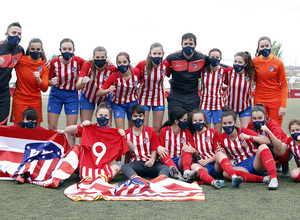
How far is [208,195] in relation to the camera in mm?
3627

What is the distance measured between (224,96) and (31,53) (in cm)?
300

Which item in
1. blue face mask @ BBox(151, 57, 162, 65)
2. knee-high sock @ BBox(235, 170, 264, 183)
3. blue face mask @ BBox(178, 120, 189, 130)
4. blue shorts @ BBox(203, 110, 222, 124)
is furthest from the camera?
blue shorts @ BBox(203, 110, 222, 124)

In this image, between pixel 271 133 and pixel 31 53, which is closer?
pixel 271 133

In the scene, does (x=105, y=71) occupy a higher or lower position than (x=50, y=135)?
higher

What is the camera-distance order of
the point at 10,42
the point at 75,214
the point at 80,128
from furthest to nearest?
the point at 10,42 < the point at 80,128 < the point at 75,214

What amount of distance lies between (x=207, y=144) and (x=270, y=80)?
1.50m

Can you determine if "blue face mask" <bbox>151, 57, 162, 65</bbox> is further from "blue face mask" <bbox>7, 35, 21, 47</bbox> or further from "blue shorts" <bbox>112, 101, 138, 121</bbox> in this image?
"blue face mask" <bbox>7, 35, 21, 47</bbox>

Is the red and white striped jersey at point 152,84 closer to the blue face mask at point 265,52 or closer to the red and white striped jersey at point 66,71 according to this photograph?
the red and white striped jersey at point 66,71

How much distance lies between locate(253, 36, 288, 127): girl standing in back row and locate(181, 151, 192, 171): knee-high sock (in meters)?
1.60

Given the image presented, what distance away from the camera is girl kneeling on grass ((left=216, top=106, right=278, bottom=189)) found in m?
4.08

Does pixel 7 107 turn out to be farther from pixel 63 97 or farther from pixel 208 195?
pixel 208 195

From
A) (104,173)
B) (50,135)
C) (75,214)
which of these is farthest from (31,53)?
(75,214)

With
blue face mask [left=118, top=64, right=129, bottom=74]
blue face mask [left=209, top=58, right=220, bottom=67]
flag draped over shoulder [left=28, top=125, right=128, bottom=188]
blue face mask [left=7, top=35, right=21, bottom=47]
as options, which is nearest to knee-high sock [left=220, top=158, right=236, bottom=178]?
flag draped over shoulder [left=28, top=125, right=128, bottom=188]

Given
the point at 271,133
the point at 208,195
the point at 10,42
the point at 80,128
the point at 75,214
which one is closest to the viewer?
the point at 75,214
